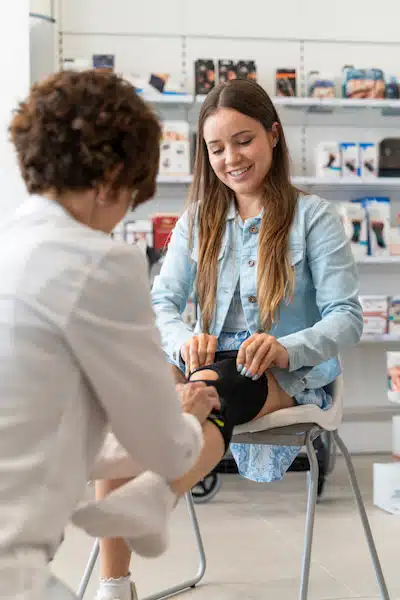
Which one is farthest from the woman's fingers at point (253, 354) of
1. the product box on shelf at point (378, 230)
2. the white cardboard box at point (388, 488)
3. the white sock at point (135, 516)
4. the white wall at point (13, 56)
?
the product box on shelf at point (378, 230)

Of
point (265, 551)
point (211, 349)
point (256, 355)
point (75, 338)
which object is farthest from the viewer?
point (265, 551)

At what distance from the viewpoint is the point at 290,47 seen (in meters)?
4.45

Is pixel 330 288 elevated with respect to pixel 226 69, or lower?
lower

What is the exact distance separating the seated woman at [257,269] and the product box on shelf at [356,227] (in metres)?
2.21

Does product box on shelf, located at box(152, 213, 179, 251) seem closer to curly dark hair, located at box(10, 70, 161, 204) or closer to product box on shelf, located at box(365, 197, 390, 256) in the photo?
product box on shelf, located at box(365, 197, 390, 256)

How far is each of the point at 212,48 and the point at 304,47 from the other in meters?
0.48

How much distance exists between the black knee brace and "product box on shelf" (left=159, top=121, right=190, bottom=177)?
2.51 meters

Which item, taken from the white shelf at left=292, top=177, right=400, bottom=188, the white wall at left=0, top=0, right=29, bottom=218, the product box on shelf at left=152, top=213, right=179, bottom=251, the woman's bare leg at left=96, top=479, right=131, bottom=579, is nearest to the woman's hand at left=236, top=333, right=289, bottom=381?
the woman's bare leg at left=96, top=479, right=131, bottom=579

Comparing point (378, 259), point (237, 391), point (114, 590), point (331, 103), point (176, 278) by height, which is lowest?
point (114, 590)

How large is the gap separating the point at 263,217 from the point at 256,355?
1.45 ft

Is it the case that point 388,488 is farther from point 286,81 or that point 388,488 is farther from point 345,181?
point 286,81

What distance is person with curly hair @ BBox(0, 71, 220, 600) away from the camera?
36.1 inches

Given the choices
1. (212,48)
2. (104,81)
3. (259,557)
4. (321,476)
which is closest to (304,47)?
(212,48)

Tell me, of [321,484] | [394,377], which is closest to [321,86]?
[394,377]
